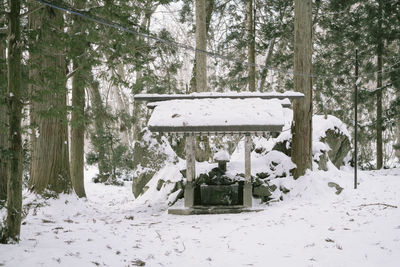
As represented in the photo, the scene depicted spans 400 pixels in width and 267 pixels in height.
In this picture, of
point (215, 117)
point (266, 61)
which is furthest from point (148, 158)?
point (266, 61)

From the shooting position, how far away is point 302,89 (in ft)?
32.3

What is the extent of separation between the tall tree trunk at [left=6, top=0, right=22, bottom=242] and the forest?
1cm

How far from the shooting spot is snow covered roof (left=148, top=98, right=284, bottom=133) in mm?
8172

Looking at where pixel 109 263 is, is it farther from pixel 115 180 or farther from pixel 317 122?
pixel 115 180

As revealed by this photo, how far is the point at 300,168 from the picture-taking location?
9766 millimetres

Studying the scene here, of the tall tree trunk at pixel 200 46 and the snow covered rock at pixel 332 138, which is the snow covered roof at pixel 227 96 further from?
the snow covered rock at pixel 332 138

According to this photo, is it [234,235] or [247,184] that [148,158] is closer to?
[247,184]

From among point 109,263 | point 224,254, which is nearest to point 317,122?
point 224,254

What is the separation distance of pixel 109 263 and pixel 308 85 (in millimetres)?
7865

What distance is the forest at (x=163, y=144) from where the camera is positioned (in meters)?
4.42

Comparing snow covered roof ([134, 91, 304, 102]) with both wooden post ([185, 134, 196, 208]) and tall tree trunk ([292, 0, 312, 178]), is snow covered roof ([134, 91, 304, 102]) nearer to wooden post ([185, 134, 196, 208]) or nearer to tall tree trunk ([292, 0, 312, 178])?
tall tree trunk ([292, 0, 312, 178])

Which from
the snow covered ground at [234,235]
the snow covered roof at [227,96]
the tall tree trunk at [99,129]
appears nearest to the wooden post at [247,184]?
the snow covered ground at [234,235]

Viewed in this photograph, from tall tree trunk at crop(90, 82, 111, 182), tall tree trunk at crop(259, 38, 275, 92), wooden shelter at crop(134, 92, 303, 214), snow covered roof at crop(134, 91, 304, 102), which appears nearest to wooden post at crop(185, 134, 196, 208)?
wooden shelter at crop(134, 92, 303, 214)

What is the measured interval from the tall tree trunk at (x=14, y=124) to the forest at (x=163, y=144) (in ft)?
0.04
